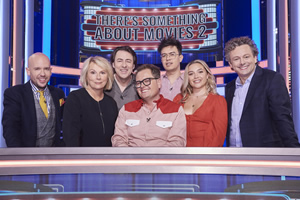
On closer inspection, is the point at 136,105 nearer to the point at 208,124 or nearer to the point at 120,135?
the point at 120,135

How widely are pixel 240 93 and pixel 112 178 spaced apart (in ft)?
4.94

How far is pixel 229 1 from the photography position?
4051 millimetres

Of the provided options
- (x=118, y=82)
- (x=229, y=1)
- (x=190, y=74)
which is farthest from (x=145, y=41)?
(x=190, y=74)

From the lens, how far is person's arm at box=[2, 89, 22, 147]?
98.8 inches

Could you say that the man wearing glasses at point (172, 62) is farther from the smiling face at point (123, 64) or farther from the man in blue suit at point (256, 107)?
the man in blue suit at point (256, 107)

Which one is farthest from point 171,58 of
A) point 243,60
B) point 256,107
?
point 256,107

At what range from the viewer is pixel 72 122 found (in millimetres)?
2273

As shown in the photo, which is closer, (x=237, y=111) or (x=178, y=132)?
(x=178, y=132)

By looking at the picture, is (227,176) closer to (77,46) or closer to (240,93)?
(240,93)

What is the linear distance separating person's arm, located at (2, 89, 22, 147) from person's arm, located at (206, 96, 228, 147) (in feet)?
4.90

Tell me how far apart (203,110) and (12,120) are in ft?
4.91

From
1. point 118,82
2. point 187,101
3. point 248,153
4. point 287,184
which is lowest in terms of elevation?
point 287,184

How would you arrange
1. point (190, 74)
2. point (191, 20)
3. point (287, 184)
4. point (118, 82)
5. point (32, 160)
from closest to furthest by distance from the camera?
point (287, 184) < point (32, 160) < point (190, 74) < point (118, 82) < point (191, 20)

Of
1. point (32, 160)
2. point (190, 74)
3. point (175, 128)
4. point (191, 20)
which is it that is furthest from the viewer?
point (191, 20)
